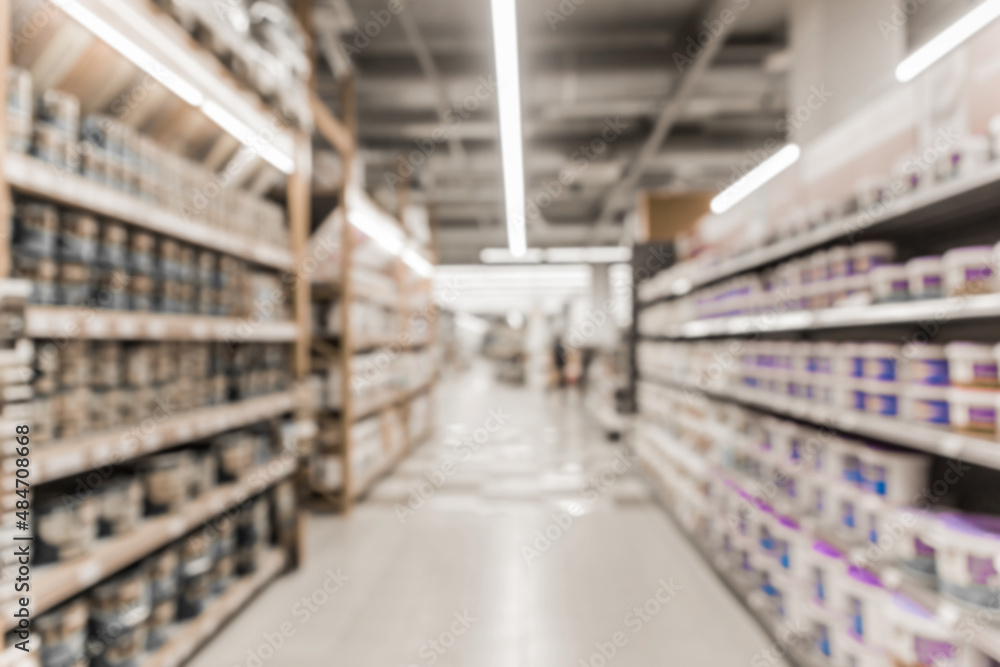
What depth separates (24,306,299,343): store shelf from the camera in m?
1.51

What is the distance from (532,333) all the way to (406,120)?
12.0 metres

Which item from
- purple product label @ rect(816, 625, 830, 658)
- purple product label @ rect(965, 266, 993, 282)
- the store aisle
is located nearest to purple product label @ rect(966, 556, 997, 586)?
purple product label @ rect(965, 266, 993, 282)

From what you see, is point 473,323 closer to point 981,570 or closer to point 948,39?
point 948,39

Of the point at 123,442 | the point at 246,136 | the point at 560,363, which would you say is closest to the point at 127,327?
the point at 123,442

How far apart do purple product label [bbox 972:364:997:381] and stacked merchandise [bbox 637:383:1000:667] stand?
1.22ft

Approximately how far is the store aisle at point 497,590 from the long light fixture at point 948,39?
2297 mm

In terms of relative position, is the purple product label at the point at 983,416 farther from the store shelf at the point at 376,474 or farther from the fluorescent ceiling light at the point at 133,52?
the store shelf at the point at 376,474

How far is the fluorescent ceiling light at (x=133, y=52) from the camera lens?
1605mm

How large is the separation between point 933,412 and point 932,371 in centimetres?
11

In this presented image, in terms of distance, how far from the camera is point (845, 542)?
1.91 meters

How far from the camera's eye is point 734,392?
302cm

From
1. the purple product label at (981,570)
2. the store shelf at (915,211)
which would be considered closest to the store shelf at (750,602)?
the purple product label at (981,570)

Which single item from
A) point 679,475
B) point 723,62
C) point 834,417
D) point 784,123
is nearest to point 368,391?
point 679,475

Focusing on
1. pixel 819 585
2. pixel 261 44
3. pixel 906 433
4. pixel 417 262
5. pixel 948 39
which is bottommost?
pixel 819 585
